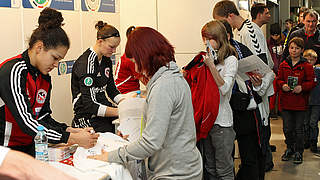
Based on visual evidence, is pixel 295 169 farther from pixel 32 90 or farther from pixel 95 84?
pixel 32 90

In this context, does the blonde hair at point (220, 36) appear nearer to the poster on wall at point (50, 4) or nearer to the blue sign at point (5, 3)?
the poster on wall at point (50, 4)

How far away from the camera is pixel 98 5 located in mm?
4340

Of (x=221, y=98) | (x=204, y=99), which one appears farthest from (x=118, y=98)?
(x=221, y=98)

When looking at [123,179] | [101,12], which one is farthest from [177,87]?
[101,12]

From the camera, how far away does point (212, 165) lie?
327 centimetres

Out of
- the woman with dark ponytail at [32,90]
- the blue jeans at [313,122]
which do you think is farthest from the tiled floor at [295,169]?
the woman with dark ponytail at [32,90]

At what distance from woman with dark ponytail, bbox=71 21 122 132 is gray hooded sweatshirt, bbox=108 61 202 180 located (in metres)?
0.92

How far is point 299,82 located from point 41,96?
366 cm

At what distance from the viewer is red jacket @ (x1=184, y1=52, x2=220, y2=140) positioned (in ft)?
10.1

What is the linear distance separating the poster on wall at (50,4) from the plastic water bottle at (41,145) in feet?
4.66

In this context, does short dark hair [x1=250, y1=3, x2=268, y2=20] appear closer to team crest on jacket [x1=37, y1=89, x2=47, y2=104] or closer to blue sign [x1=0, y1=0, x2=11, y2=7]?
blue sign [x1=0, y1=0, x2=11, y2=7]

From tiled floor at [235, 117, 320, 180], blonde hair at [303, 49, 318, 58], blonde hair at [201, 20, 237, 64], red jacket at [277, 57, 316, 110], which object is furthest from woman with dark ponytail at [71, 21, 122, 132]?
blonde hair at [303, 49, 318, 58]

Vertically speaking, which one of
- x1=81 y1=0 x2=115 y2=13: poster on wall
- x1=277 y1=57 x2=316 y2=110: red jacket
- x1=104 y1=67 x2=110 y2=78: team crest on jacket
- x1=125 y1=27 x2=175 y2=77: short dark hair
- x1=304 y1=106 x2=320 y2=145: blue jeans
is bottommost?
x1=304 y1=106 x2=320 y2=145: blue jeans

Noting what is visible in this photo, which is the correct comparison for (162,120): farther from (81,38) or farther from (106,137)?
(81,38)
